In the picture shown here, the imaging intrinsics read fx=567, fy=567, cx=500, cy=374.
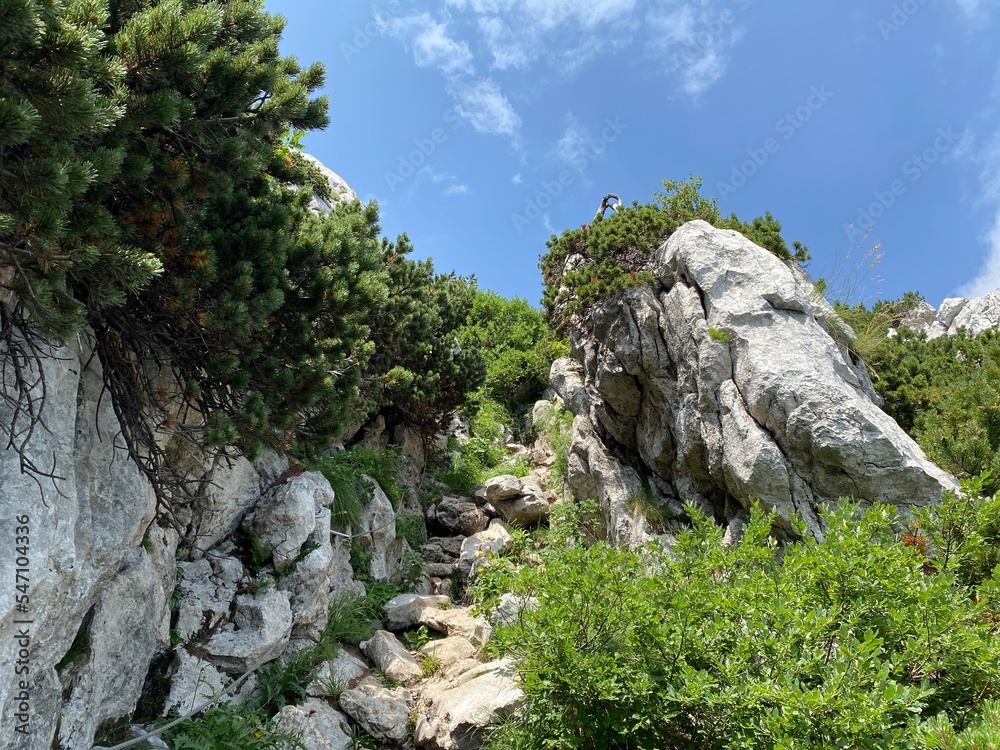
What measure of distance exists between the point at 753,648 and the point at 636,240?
946 cm

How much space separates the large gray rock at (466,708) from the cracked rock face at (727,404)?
4093 millimetres

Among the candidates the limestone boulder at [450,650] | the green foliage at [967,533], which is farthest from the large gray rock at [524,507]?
the green foliage at [967,533]

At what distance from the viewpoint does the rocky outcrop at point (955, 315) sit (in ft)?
62.4

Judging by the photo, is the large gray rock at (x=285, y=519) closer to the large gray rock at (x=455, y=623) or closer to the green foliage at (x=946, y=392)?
the large gray rock at (x=455, y=623)

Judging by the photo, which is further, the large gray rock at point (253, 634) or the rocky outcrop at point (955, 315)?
the rocky outcrop at point (955, 315)

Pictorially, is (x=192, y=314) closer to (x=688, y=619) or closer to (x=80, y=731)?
(x=80, y=731)

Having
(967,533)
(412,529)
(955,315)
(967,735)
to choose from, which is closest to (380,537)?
(412,529)

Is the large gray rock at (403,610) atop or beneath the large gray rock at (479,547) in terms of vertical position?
beneath

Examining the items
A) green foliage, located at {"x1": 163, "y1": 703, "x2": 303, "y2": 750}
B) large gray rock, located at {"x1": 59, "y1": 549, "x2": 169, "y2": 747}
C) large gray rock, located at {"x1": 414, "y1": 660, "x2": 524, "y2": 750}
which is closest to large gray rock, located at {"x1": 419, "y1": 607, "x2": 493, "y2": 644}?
large gray rock, located at {"x1": 414, "y1": 660, "x2": 524, "y2": 750}

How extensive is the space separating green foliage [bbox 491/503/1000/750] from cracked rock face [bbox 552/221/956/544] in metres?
2.26

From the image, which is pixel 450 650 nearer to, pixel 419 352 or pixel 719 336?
pixel 719 336

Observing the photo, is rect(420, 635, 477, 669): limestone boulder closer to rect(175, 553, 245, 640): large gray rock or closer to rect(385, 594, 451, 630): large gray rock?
rect(385, 594, 451, 630): large gray rock

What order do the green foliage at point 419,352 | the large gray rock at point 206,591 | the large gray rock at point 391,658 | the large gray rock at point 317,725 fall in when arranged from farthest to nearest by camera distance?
the green foliage at point 419,352 → the large gray rock at point 391,658 → the large gray rock at point 206,591 → the large gray rock at point 317,725

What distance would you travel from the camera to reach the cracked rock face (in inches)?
298
